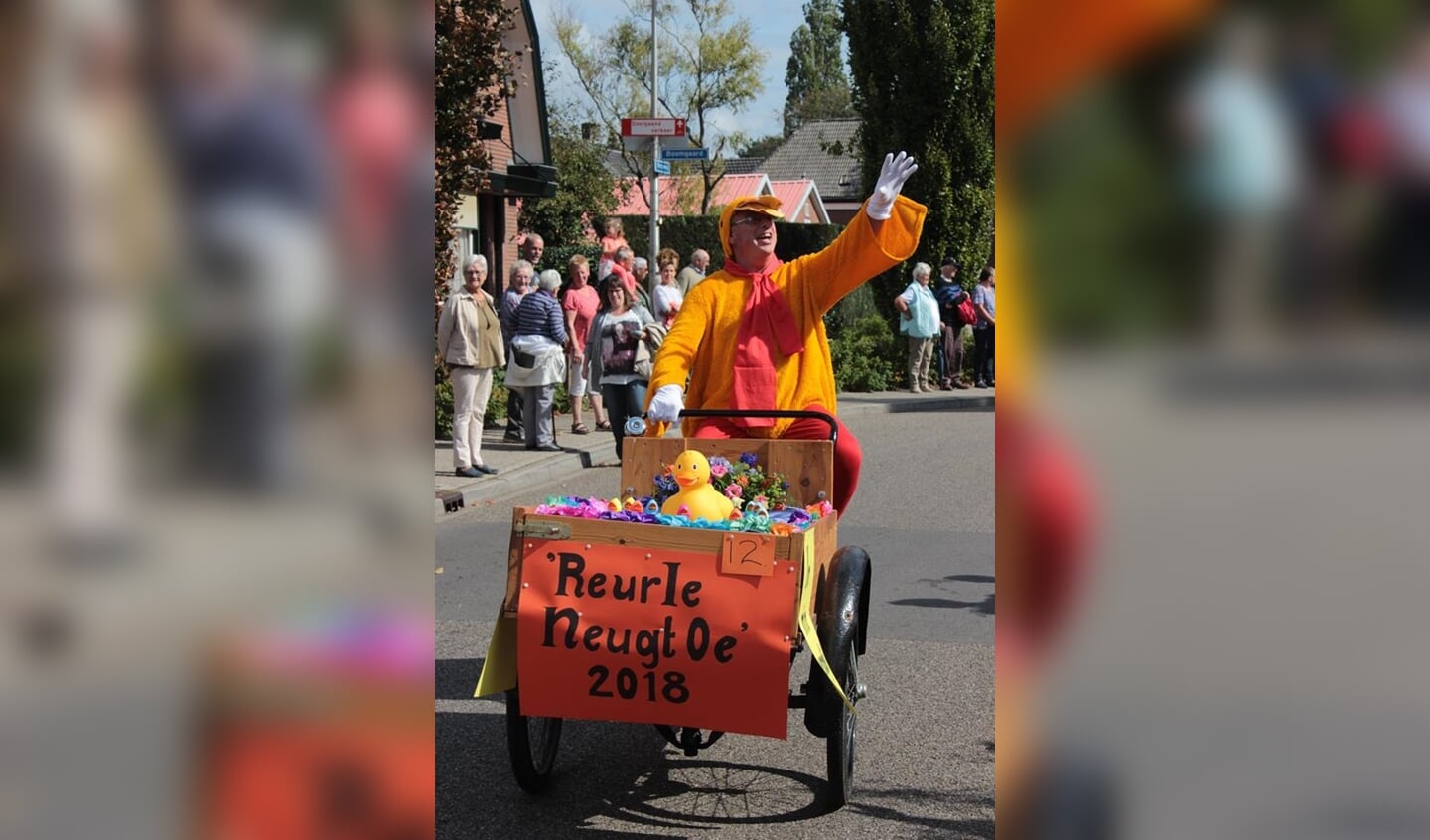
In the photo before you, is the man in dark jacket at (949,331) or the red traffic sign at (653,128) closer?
the red traffic sign at (653,128)

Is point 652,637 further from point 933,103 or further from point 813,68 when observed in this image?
point 813,68

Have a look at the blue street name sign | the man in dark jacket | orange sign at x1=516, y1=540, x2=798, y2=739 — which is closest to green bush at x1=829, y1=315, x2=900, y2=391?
the man in dark jacket

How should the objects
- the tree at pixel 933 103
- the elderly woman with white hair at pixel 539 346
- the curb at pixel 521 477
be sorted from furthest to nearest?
the tree at pixel 933 103 < the elderly woman with white hair at pixel 539 346 < the curb at pixel 521 477

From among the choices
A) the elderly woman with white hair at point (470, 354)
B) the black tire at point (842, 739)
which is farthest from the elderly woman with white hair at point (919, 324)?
the black tire at point (842, 739)

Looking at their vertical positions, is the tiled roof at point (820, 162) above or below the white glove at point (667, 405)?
above

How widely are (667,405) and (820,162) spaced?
7766 centimetres

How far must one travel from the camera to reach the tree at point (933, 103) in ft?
78.5

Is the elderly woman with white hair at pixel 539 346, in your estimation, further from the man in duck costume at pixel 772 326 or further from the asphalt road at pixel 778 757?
the man in duck costume at pixel 772 326

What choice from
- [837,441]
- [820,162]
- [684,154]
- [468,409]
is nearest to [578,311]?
[468,409]
